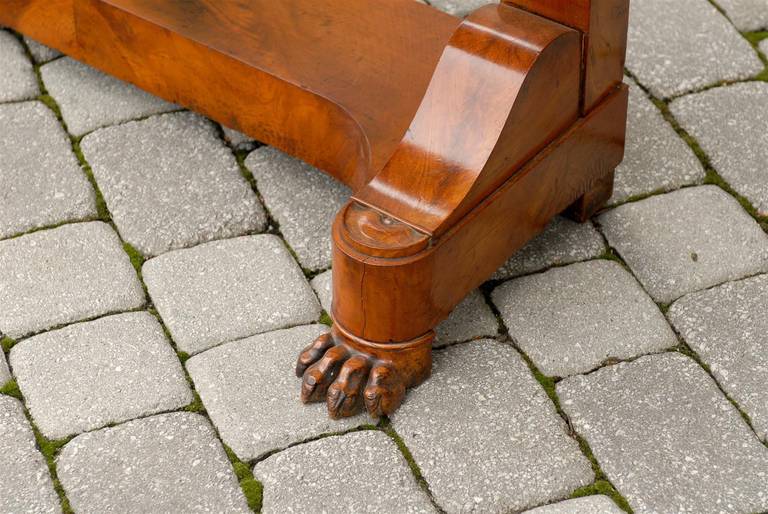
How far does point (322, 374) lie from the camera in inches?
89.6

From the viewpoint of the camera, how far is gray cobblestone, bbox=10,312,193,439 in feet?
7.59

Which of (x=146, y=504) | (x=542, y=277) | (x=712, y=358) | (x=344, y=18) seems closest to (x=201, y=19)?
(x=344, y=18)

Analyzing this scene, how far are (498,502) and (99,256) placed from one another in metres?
1.02

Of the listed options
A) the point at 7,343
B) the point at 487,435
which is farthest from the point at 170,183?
the point at 487,435

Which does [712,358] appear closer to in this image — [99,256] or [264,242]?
[264,242]

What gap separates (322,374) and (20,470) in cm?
56

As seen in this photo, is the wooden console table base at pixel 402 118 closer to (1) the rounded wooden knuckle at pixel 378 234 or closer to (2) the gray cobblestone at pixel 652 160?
(1) the rounded wooden knuckle at pixel 378 234

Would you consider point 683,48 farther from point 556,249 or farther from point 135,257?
point 135,257

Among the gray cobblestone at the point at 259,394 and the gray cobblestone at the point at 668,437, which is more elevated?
the gray cobblestone at the point at 668,437

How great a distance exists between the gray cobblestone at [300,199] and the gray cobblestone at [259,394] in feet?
0.77

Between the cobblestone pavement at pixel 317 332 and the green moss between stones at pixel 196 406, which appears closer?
the cobblestone pavement at pixel 317 332

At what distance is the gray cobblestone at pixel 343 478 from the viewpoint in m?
2.15

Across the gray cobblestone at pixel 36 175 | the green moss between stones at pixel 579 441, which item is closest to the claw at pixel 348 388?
the green moss between stones at pixel 579 441

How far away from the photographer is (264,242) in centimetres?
265
